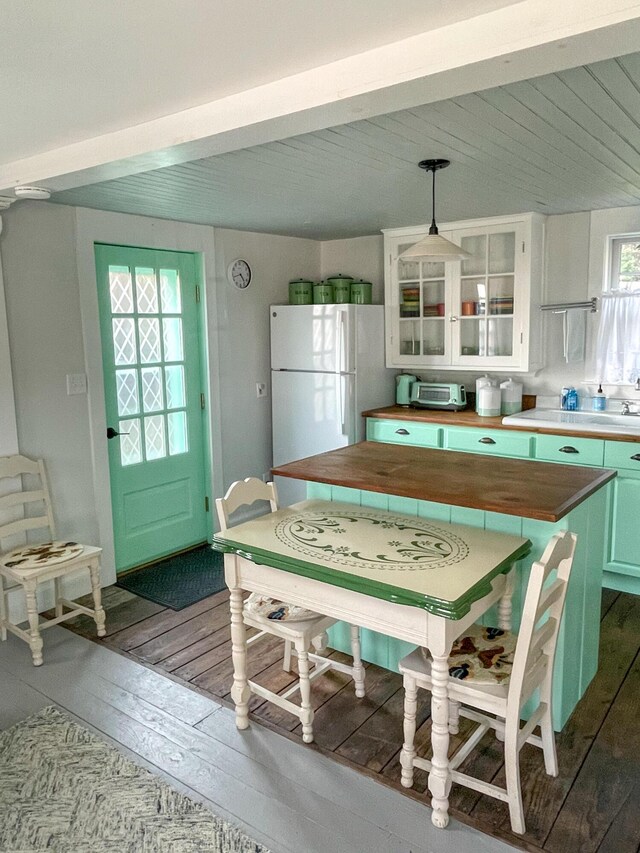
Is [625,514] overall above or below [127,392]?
below

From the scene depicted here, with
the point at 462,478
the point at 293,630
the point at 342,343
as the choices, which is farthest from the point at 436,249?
the point at 342,343

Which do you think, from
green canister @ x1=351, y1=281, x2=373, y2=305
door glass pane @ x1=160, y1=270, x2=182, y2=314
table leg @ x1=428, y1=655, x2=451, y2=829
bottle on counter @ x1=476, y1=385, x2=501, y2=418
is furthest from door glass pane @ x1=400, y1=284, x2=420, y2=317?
table leg @ x1=428, y1=655, x2=451, y2=829

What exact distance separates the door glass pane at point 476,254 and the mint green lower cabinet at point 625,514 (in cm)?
145

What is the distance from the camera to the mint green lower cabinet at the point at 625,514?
11.4ft

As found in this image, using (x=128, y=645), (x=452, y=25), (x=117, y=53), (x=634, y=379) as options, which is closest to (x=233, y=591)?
(x=128, y=645)

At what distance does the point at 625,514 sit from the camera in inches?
140

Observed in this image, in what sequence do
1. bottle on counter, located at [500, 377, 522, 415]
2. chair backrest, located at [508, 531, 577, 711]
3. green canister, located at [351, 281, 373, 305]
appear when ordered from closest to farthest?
chair backrest, located at [508, 531, 577, 711] → bottle on counter, located at [500, 377, 522, 415] → green canister, located at [351, 281, 373, 305]

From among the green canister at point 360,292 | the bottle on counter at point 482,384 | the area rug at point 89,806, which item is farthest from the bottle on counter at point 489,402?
the area rug at point 89,806

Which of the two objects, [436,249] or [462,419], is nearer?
[436,249]

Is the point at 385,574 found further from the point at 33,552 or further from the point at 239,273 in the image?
the point at 239,273

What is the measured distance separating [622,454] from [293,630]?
216cm

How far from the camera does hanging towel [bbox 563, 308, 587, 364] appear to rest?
4117mm

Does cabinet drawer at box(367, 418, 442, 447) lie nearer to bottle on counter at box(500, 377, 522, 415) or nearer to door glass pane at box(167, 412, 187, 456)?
bottle on counter at box(500, 377, 522, 415)

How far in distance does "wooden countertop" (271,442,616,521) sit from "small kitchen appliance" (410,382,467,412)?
1.45 metres
